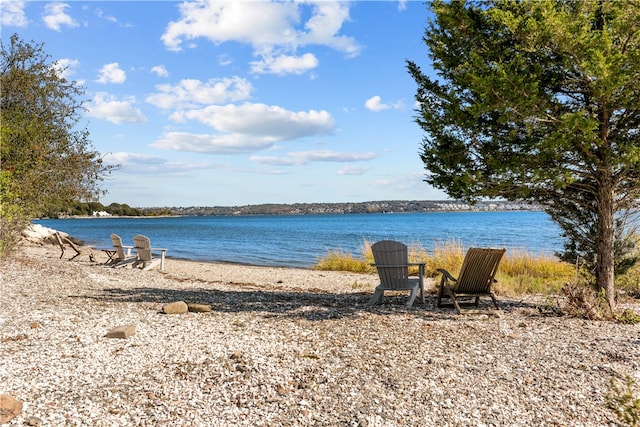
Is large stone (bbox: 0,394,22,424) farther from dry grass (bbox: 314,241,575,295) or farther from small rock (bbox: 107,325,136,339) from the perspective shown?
dry grass (bbox: 314,241,575,295)

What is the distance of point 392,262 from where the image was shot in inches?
317

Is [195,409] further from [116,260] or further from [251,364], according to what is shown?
[116,260]

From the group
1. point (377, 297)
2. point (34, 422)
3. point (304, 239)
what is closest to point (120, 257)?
point (377, 297)

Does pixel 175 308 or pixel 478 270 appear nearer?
pixel 175 308

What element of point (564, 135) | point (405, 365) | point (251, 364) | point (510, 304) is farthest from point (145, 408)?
point (510, 304)

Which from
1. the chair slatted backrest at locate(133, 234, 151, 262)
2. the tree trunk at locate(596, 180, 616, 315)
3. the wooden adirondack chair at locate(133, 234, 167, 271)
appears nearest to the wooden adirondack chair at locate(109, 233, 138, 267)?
the wooden adirondack chair at locate(133, 234, 167, 271)

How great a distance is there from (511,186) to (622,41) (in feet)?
7.36

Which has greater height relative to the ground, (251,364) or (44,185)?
(44,185)

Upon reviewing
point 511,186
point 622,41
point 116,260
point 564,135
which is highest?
point 622,41

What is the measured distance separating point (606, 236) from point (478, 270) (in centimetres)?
183

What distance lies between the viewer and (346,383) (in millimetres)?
4039

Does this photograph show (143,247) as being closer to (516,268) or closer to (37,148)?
(37,148)

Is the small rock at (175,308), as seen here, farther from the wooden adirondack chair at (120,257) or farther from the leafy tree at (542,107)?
the wooden adirondack chair at (120,257)

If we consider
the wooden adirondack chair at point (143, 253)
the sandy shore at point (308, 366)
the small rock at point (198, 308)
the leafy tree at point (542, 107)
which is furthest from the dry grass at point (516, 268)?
the wooden adirondack chair at point (143, 253)
